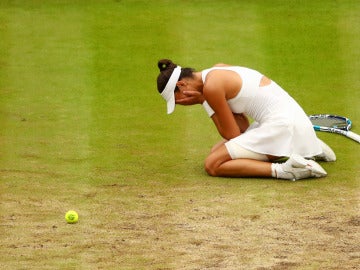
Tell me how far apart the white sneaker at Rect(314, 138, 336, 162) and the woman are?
205mm

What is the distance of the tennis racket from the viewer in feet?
41.3

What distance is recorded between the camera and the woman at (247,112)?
36.8 ft

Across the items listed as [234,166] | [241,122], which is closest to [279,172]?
[234,166]

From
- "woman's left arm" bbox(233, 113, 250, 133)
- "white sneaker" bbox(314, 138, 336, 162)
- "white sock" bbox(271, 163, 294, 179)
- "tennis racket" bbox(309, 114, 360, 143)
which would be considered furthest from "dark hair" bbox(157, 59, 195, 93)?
"tennis racket" bbox(309, 114, 360, 143)

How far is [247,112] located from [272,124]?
30cm

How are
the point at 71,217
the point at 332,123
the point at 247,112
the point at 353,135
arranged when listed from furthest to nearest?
the point at 332,123 < the point at 353,135 < the point at 247,112 < the point at 71,217

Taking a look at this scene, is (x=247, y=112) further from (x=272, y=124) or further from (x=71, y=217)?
(x=71, y=217)

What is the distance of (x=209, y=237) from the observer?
31.6 ft

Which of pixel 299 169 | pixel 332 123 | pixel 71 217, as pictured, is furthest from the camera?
pixel 332 123

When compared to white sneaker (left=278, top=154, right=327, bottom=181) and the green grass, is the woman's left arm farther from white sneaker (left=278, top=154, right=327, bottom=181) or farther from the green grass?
white sneaker (left=278, top=154, right=327, bottom=181)

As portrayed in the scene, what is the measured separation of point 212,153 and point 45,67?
165 inches

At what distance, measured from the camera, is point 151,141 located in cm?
1251

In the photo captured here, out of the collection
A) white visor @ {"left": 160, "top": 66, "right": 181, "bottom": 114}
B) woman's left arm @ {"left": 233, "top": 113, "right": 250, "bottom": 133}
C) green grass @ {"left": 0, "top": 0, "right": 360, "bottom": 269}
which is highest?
white visor @ {"left": 160, "top": 66, "right": 181, "bottom": 114}

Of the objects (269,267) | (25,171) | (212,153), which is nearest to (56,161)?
(25,171)
